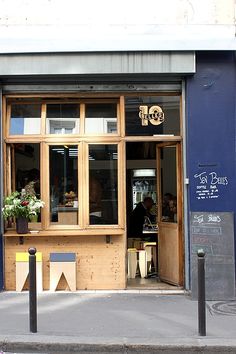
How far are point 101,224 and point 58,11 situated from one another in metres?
3.76

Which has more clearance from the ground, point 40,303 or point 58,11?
point 58,11

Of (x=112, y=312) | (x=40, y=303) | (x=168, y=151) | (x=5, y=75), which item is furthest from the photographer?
(x=168, y=151)

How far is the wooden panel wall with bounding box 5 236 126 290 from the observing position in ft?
29.2

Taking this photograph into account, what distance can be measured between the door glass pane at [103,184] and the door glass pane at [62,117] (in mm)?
546

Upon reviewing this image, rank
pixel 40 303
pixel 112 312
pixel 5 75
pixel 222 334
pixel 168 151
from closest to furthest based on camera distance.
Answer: pixel 222 334 < pixel 112 312 < pixel 40 303 < pixel 5 75 < pixel 168 151

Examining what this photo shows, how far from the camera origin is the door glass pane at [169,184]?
30.4 ft

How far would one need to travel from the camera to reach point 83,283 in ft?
29.3

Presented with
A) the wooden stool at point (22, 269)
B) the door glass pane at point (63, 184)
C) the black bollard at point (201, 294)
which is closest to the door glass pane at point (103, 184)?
the door glass pane at point (63, 184)

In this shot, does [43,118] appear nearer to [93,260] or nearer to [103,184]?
[103,184]

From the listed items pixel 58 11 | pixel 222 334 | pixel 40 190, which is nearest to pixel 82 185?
pixel 40 190

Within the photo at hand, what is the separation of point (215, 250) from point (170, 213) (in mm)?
1398

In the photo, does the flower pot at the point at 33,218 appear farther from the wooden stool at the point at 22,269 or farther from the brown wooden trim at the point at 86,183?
the brown wooden trim at the point at 86,183

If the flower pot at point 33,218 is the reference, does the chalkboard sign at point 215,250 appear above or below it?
below

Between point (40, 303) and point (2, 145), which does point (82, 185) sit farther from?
point (40, 303)
